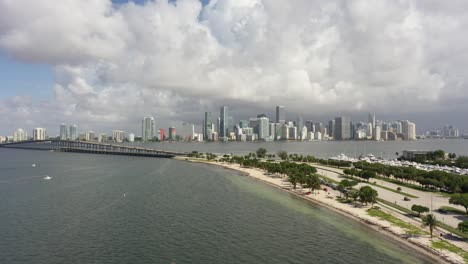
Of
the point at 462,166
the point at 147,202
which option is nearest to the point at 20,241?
the point at 147,202

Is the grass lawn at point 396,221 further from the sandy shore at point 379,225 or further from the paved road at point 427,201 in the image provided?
the paved road at point 427,201

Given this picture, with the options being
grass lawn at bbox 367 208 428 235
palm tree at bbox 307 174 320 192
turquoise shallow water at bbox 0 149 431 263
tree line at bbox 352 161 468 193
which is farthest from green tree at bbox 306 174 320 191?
tree line at bbox 352 161 468 193

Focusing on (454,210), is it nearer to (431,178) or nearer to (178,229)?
(431,178)

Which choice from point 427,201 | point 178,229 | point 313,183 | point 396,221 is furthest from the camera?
point 313,183

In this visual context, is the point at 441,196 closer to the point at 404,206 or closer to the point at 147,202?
the point at 404,206

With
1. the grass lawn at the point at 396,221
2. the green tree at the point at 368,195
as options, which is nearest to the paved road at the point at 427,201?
the green tree at the point at 368,195

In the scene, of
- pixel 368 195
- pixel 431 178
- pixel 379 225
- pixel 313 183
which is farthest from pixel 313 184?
pixel 431 178

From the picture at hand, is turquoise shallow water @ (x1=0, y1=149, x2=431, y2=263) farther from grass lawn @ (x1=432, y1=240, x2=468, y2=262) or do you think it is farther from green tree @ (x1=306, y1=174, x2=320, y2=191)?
green tree @ (x1=306, y1=174, x2=320, y2=191)
